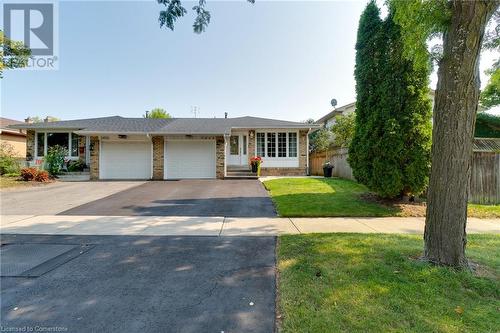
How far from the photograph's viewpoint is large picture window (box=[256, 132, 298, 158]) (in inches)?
699

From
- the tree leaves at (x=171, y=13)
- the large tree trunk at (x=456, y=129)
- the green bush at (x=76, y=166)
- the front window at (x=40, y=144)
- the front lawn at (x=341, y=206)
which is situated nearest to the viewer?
the large tree trunk at (x=456, y=129)

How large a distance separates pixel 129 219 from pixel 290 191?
6.02 meters

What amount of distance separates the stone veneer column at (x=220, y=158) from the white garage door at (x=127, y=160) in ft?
13.9

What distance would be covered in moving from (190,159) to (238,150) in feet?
11.9

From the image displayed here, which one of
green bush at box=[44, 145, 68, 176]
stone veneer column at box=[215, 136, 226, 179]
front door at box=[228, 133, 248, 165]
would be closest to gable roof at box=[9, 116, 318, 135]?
stone veneer column at box=[215, 136, 226, 179]

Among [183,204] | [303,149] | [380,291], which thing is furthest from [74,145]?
[380,291]

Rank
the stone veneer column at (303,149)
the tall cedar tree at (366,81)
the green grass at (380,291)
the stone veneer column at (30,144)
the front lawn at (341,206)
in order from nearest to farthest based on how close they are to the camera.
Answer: the green grass at (380,291) → the front lawn at (341,206) → the tall cedar tree at (366,81) → the stone veneer column at (30,144) → the stone veneer column at (303,149)

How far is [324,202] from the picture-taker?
26.5 feet

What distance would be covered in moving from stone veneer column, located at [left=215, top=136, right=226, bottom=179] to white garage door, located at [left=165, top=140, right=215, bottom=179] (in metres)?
0.28

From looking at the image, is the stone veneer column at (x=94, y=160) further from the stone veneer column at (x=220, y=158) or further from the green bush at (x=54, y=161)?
the stone veneer column at (x=220, y=158)

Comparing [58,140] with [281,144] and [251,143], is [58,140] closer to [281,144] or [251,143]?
[251,143]

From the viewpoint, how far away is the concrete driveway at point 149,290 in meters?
2.40

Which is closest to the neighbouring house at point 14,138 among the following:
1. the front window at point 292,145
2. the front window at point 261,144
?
the front window at point 261,144

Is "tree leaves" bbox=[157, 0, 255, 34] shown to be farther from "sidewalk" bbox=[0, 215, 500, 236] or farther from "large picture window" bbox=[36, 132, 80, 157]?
"large picture window" bbox=[36, 132, 80, 157]
